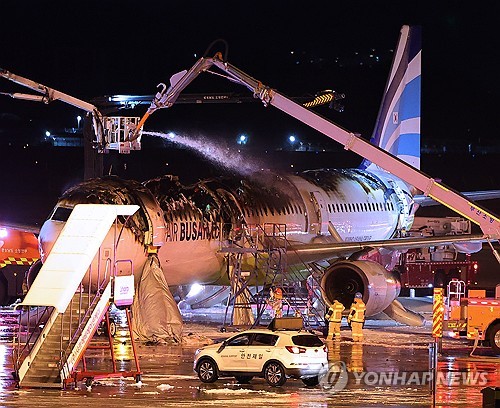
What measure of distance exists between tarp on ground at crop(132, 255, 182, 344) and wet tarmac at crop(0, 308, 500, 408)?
0.54 m

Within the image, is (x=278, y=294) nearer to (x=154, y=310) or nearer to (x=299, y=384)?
(x=154, y=310)

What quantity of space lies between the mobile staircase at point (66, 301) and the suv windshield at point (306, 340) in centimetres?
319

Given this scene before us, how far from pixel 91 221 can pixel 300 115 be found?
8.06m

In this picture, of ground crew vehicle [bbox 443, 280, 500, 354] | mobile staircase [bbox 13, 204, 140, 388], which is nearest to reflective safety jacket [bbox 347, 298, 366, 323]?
ground crew vehicle [bbox 443, 280, 500, 354]

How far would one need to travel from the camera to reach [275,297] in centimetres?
3403

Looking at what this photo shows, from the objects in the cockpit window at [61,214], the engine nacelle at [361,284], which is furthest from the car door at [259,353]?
the engine nacelle at [361,284]

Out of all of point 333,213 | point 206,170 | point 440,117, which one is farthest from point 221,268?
point 440,117

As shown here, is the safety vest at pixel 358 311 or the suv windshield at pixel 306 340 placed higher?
A: the safety vest at pixel 358 311

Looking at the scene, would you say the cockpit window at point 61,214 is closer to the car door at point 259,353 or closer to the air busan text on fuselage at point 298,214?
the air busan text on fuselage at point 298,214

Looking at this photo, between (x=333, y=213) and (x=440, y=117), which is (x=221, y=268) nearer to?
(x=333, y=213)

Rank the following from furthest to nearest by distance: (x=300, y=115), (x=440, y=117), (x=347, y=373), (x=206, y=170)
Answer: (x=440, y=117), (x=206, y=170), (x=300, y=115), (x=347, y=373)

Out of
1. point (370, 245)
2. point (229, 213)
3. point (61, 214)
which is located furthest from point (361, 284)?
point (61, 214)

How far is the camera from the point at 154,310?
31375mm

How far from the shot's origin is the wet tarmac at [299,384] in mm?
20359
